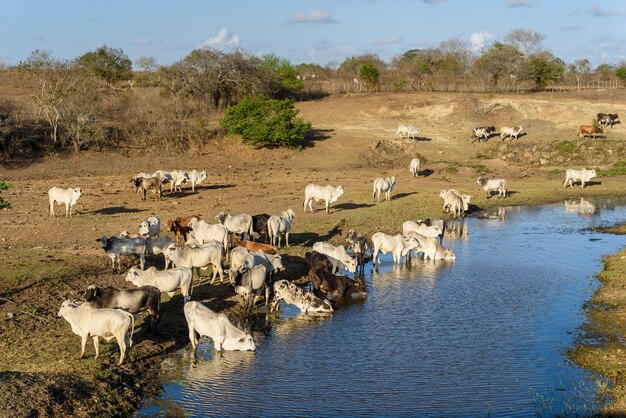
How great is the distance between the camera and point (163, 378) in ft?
40.3

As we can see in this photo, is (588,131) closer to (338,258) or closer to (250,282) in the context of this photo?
(338,258)

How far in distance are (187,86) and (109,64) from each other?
488 inches

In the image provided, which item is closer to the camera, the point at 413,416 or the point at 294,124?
the point at 413,416

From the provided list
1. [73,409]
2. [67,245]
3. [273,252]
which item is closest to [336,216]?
[273,252]

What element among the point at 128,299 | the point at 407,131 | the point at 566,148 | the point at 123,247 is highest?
the point at 407,131

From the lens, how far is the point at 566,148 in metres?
41.1

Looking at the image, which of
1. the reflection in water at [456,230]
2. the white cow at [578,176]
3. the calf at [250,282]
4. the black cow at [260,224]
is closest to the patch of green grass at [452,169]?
the white cow at [578,176]

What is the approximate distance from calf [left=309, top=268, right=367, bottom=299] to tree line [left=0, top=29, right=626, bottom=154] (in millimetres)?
23116

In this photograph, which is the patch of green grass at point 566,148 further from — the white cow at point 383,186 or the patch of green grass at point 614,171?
the white cow at point 383,186

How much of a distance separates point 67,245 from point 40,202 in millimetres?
7461

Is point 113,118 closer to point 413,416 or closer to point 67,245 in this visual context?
point 67,245

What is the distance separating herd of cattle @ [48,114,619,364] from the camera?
13367mm

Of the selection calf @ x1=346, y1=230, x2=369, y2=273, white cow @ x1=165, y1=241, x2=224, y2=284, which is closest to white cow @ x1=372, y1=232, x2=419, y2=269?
calf @ x1=346, y1=230, x2=369, y2=273

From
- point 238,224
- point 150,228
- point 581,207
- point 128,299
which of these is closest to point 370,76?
point 581,207
